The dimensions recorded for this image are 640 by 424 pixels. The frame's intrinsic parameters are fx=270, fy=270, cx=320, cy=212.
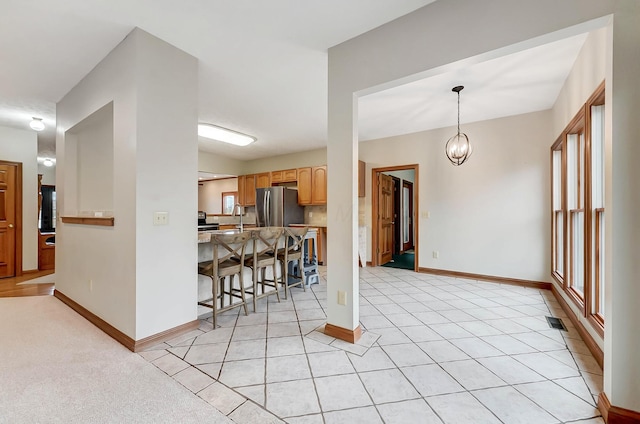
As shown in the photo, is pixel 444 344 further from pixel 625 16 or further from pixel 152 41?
pixel 152 41

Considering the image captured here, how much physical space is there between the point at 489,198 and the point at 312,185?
327cm

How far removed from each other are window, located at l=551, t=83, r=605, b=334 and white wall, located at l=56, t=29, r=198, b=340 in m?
3.18

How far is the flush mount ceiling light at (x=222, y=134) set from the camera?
4.17 metres

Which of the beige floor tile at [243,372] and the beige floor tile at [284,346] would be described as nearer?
the beige floor tile at [243,372]

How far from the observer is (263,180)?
21.8ft

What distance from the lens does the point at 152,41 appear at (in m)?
2.18

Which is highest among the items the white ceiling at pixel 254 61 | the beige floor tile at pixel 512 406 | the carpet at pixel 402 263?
the white ceiling at pixel 254 61

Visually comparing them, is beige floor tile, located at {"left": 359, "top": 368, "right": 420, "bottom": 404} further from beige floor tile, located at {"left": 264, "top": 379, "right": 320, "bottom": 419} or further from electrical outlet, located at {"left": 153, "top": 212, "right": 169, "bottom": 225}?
electrical outlet, located at {"left": 153, "top": 212, "right": 169, "bottom": 225}

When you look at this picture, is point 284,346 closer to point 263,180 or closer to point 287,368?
point 287,368

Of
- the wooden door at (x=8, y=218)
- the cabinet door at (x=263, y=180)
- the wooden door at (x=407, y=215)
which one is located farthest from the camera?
the wooden door at (x=407, y=215)

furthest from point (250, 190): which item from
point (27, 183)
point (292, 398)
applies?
point (292, 398)

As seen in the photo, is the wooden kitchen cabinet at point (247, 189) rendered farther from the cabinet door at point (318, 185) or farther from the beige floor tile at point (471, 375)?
the beige floor tile at point (471, 375)

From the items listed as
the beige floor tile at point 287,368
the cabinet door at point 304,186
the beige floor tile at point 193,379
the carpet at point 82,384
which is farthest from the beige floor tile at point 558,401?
the cabinet door at point 304,186

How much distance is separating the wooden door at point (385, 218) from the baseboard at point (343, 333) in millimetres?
3311
